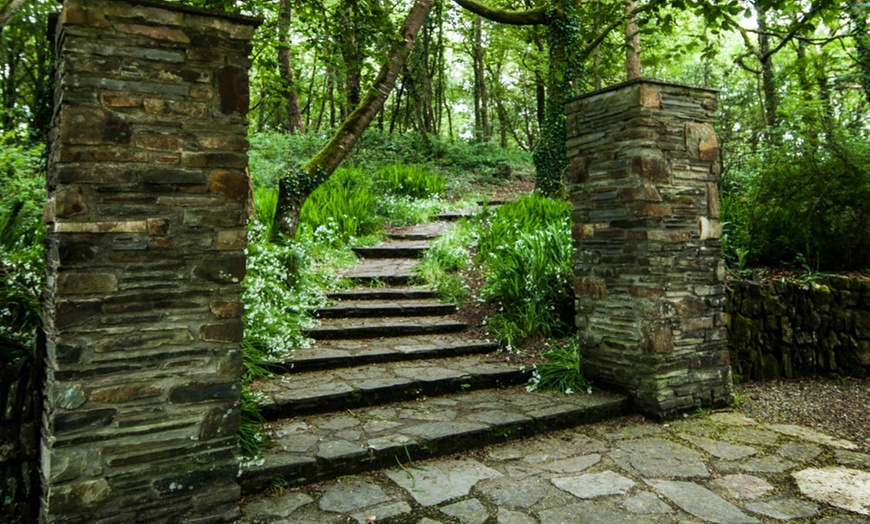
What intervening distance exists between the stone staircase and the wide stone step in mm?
2197

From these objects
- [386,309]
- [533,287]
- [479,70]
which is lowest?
[386,309]

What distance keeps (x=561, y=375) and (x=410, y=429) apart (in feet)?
4.74

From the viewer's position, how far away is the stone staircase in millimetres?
2816

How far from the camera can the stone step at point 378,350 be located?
4.00 m

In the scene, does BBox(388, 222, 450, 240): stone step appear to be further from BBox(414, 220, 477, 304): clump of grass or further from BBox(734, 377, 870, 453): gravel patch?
BBox(734, 377, 870, 453): gravel patch

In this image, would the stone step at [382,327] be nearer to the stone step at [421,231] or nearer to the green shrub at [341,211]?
the green shrub at [341,211]

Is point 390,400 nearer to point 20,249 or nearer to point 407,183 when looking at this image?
point 20,249

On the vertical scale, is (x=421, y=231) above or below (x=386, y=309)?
above

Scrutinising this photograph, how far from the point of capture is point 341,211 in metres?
7.20

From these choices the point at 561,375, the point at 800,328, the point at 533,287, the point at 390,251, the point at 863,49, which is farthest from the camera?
the point at 390,251

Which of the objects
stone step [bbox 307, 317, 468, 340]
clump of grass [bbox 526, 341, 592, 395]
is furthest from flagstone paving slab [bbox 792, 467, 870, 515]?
stone step [bbox 307, 317, 468, 340]

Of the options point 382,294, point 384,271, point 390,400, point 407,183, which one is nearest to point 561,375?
point 390,400

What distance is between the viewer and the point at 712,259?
3.73 m

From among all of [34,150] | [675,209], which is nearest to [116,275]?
[34,150]
